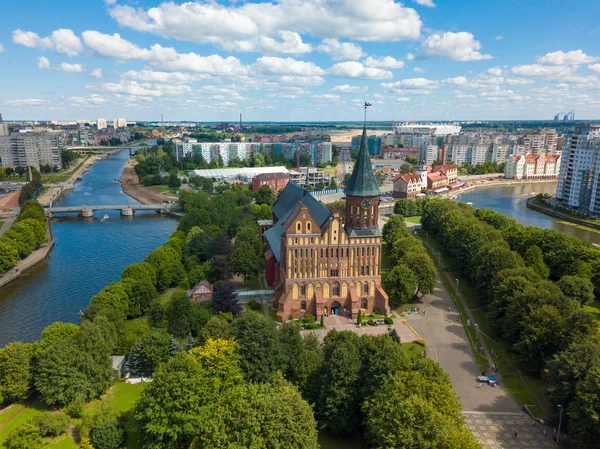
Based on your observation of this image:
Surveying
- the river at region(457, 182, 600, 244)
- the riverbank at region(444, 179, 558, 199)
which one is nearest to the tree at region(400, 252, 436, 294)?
the river at region(457, 182, 600, 244)

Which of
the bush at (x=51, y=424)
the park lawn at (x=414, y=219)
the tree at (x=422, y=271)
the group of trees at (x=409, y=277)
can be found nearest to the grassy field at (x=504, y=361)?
the tree at (x=422, y=271)

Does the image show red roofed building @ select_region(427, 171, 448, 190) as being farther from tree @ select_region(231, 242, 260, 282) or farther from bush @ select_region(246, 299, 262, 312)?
bush @ select_region(246, 299, 262, 312)

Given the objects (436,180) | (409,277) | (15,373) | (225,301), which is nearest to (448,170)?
(436,180)

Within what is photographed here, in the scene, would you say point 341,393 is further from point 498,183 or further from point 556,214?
point 498,183

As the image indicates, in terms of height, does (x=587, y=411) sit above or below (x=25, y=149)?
below

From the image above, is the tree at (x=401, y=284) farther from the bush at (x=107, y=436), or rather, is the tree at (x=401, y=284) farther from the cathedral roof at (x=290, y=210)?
the bush at (x=107, y=436)

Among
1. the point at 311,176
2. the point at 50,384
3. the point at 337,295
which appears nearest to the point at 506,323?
the point at 337,295
